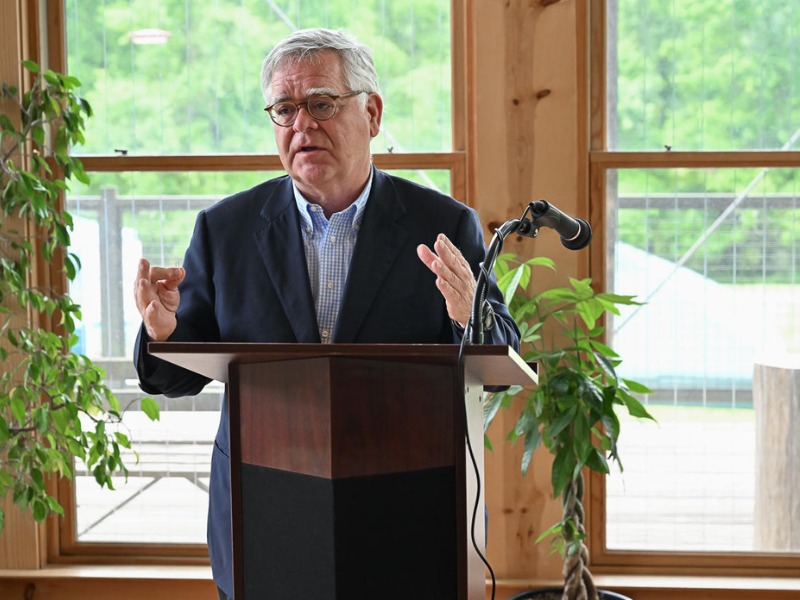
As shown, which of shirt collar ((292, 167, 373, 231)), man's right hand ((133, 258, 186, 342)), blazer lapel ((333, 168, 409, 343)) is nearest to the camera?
man's right hand ((133, 258, 186, 342))

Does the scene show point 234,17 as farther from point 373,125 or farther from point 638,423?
point 638,423

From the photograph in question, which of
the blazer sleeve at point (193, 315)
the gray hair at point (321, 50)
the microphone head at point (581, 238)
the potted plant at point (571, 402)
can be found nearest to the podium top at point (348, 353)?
the microphone head at point (581, 238)

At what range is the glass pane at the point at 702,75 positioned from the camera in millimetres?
2855

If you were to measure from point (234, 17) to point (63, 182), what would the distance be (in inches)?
28.5

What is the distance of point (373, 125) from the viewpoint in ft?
6.07

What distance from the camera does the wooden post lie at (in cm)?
287

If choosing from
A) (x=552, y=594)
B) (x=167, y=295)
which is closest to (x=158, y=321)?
(x=167, y=295)

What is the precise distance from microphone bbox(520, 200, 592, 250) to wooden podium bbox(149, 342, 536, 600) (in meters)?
0.23

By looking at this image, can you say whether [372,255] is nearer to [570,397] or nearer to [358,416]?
[358,416]

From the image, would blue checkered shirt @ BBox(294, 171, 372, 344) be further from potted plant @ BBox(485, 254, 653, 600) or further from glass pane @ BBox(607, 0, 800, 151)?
glass pane @ BBox(607, 0, 800, 151)

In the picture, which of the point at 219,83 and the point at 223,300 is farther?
the point at 219,83

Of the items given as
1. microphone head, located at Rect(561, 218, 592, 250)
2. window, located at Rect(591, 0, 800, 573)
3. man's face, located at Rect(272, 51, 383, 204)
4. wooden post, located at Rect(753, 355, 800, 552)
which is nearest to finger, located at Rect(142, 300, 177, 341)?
man's face, located at Rect(272, 51, 383, 204)

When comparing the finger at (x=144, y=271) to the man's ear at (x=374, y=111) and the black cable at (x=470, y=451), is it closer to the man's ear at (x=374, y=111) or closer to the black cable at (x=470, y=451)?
the black cable at (x=470, y=451)

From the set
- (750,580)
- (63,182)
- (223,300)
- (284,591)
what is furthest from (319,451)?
(750,580)
